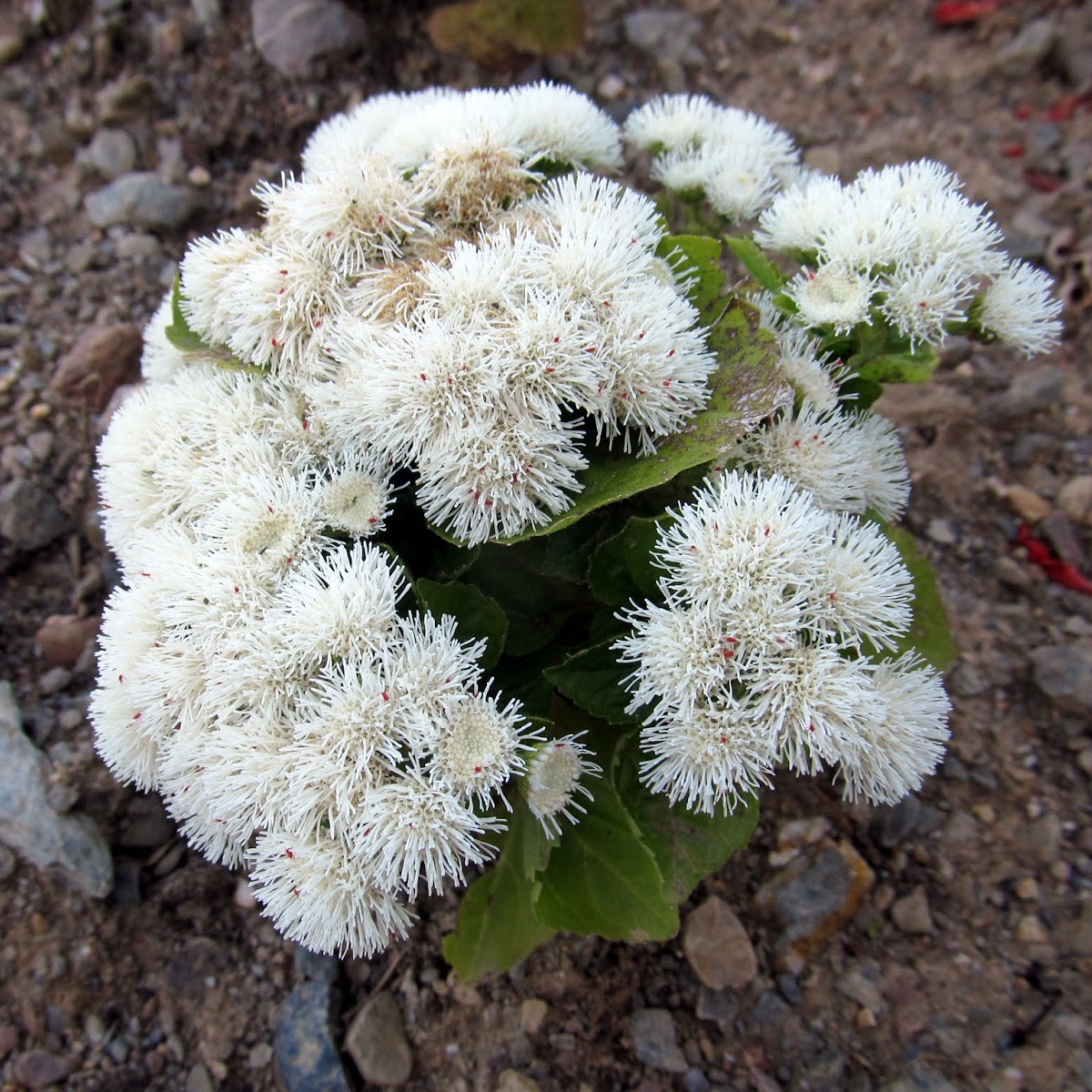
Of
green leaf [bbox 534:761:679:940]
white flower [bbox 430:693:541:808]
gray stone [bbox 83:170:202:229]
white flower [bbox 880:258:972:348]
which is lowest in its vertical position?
green leaf [bbox 534:761:679:940]

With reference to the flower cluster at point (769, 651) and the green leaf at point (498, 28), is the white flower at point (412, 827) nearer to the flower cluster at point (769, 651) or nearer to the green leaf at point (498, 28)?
the flower cluster at point (769, 651)

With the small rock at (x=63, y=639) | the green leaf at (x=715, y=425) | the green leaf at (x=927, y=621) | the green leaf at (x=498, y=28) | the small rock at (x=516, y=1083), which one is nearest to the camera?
the green leaf at (x=715, y=425)

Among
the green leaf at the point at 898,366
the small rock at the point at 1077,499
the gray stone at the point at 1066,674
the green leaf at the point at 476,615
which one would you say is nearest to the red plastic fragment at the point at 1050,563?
the small rock at the point at 1077,499

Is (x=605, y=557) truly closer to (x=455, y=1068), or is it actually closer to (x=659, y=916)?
(x=659, y=916)

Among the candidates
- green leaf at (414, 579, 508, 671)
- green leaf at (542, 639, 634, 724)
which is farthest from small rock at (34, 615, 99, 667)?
green leaf at (542, 639, 634, 724)

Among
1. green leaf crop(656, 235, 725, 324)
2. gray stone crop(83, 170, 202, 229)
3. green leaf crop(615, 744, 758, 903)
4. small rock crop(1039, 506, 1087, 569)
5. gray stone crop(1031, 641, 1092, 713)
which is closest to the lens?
green leaf crop(615, 744, 758, 903)

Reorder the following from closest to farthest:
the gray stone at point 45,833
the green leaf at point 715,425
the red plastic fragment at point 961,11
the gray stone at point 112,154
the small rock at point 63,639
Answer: the green leaf at point 715,425, the gray stone at point 45,833, the small rock at point 63,639, the gray stone at point 112,154, the red plastic fragment at point 961,11

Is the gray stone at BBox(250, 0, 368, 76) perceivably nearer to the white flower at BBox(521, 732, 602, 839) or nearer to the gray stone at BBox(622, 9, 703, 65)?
the gray stone at BBox(622, 9, 703, 65)

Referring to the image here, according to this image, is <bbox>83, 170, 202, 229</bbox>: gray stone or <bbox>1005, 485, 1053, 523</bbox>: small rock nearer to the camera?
<bbox>1005, 485, 1053, 523</bbox>: small rock
